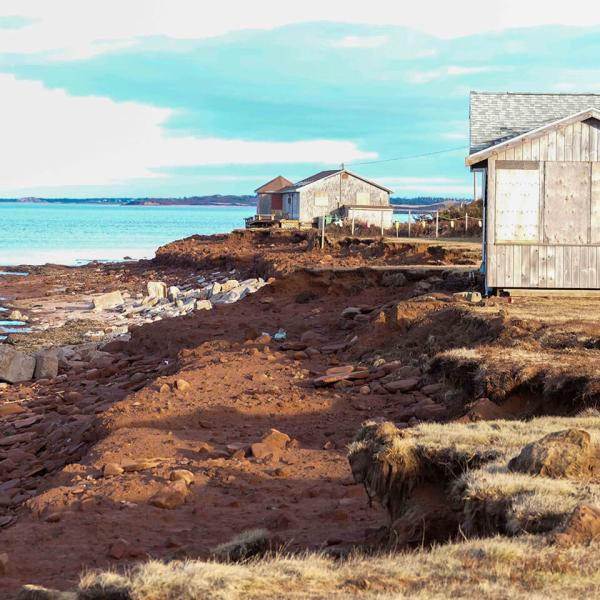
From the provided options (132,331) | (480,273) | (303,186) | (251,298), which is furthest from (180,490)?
(303,186)

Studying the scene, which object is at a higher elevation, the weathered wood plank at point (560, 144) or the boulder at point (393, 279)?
the weathered wood plank at point (560, 144)

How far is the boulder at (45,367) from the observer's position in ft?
72.6

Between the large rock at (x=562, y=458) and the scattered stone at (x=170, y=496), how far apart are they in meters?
3.75

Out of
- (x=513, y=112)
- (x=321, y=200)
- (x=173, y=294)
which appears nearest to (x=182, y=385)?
(x=513, y=112)

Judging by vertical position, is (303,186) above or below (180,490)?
above

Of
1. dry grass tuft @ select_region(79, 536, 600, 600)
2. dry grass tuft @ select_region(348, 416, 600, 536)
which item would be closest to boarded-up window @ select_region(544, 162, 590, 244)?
dry grass tuft @ select_region(348, 416, 600, 536)

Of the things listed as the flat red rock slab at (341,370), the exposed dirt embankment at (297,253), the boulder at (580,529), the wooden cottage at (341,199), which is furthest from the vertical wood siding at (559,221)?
the wooden cottage at (341,199)

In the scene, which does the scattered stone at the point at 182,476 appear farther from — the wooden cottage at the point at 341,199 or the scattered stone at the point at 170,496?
the wooden cottage at the point at 341,199

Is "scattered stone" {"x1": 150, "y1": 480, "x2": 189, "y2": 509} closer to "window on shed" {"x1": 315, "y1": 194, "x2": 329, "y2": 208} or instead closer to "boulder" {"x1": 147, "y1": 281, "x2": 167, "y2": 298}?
"boulder" {"x1": 147, "y1": 281, "x2": 167, "y2": 298}

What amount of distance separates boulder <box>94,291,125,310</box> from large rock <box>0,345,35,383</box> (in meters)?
16.6

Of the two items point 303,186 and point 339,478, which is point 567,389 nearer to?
point 339,478

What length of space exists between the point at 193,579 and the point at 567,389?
6742mm

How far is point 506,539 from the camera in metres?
6.36

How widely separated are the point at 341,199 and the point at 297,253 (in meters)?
26.0
